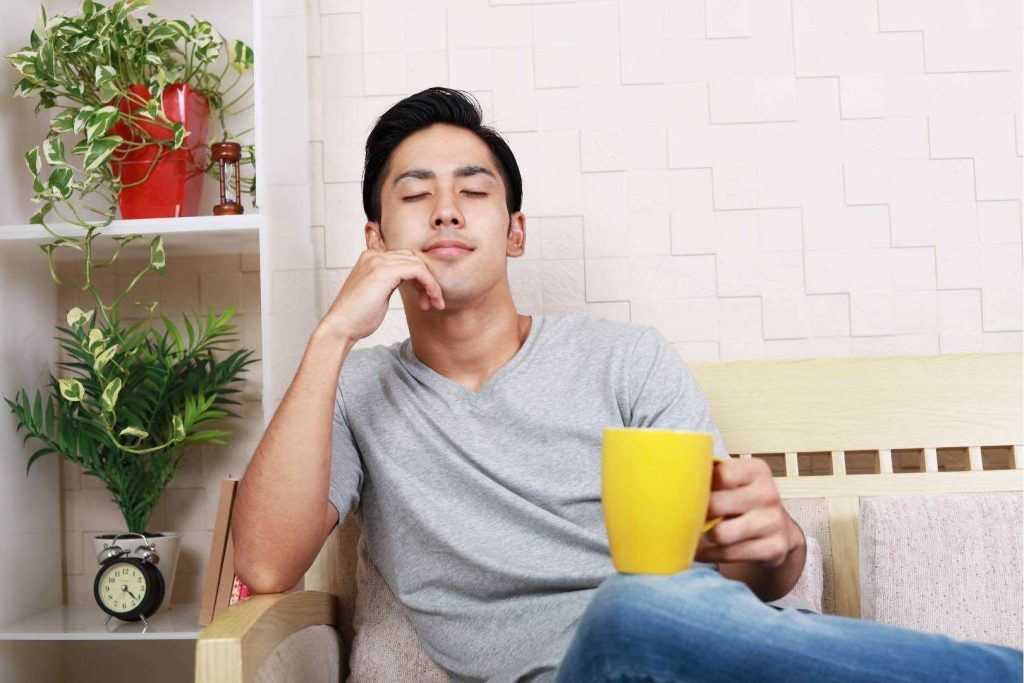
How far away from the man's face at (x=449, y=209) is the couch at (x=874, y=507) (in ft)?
1.27

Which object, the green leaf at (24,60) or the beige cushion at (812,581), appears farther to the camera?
the green leaf at (24,60)

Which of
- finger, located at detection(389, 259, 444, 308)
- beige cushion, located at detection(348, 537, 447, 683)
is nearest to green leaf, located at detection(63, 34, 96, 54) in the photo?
finger, located at detection(389, 259, 444, 308)

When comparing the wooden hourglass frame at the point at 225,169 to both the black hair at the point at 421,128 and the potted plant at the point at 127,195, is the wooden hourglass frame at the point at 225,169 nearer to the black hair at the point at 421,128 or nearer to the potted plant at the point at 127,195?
the potted plant at the point at 127,195

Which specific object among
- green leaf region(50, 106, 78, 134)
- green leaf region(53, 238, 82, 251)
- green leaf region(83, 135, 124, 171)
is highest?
green leaf region(50, 106, 78, 134)

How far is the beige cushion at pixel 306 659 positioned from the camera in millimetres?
1035

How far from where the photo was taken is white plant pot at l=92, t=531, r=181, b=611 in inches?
65.0

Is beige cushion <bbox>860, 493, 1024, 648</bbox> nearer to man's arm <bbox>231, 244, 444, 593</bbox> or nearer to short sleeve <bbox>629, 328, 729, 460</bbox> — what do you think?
short sleeve <bbox>629, 328, 729, 460</bbox>

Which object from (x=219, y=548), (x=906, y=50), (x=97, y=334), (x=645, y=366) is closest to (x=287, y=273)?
(x=97, y=334)

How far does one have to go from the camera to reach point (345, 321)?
3.96 feet

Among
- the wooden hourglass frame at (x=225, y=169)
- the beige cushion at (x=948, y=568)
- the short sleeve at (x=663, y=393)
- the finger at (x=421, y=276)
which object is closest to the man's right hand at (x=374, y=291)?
the finger at (x=421, y=276)

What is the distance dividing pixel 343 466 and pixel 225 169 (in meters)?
0.70

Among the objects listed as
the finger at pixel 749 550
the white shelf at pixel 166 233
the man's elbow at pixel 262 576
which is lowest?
the man's elbow at pixel 262 576

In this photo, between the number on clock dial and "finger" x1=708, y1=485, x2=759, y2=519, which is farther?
the number on clock dial

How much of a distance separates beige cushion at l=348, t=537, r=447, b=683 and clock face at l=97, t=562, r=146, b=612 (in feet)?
1.51
